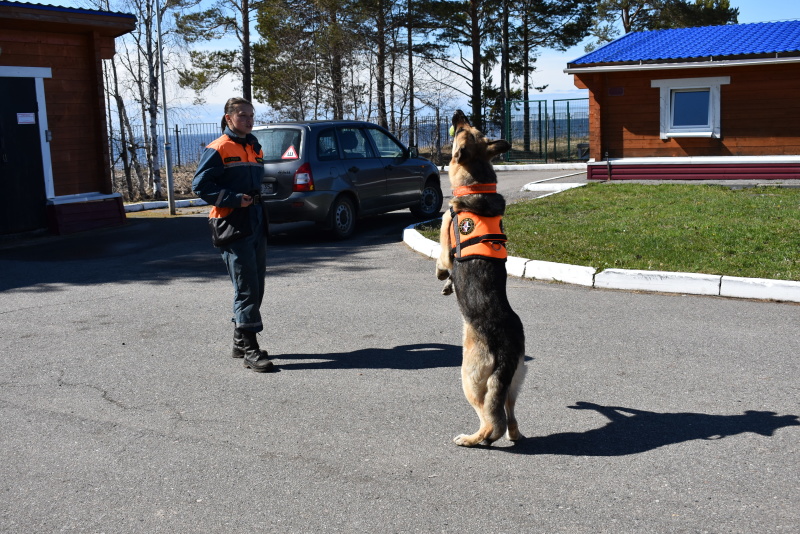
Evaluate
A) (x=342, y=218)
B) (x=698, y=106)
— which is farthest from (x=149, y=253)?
(x=698, y=106)

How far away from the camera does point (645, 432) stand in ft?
14.8

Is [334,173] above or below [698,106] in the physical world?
below

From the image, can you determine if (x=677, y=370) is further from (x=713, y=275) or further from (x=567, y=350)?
(x=713, y=275)

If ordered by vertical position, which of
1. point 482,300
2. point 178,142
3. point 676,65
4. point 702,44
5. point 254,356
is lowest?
point 254,356

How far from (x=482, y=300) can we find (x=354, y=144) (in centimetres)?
884

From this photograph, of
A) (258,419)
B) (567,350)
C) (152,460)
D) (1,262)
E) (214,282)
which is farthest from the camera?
(1,262)

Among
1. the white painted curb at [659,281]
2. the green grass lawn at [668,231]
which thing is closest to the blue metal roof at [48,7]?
the green grass lawn at [668,231]

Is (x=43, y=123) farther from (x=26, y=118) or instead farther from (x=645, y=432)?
(x=645, y=432)

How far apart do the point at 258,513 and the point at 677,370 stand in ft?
10.7

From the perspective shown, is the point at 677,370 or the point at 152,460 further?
the point at 677,370

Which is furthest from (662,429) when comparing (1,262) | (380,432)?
(1,262)

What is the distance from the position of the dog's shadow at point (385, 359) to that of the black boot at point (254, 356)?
155mm

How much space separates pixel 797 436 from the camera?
14.3ft

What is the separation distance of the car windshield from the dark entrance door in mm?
4683
